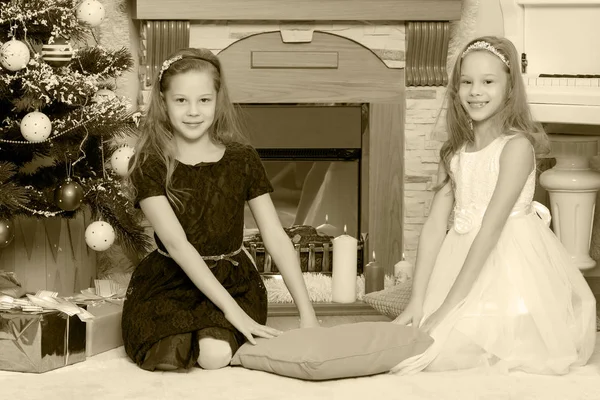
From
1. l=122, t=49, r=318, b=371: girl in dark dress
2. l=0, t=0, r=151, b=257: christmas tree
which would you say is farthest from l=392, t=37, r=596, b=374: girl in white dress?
l=0, t=0, r=151, b=257: christmas tree

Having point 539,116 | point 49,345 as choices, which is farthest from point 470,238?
point 49,345

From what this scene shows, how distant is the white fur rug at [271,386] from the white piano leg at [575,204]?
0.79 metres

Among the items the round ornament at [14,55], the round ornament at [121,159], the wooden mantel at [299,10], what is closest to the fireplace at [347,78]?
the wooden mantel at [299,10]

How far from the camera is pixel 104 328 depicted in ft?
8.32

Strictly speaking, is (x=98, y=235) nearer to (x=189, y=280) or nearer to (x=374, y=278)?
(x=189, y=280)

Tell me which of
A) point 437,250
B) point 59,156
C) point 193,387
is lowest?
point 193,387

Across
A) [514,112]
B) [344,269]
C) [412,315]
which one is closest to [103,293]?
[344,269]

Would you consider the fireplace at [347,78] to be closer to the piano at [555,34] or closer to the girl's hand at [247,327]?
the piano at [555,34]

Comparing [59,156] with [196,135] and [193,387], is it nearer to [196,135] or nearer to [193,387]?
[196,135]

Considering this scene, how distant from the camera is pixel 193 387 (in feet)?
7.02

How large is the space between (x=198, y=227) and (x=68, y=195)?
48 cm

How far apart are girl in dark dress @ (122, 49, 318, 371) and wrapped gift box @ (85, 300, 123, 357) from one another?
86mm

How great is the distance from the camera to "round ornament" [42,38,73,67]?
2760mm

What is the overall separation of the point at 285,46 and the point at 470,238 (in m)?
1.15
